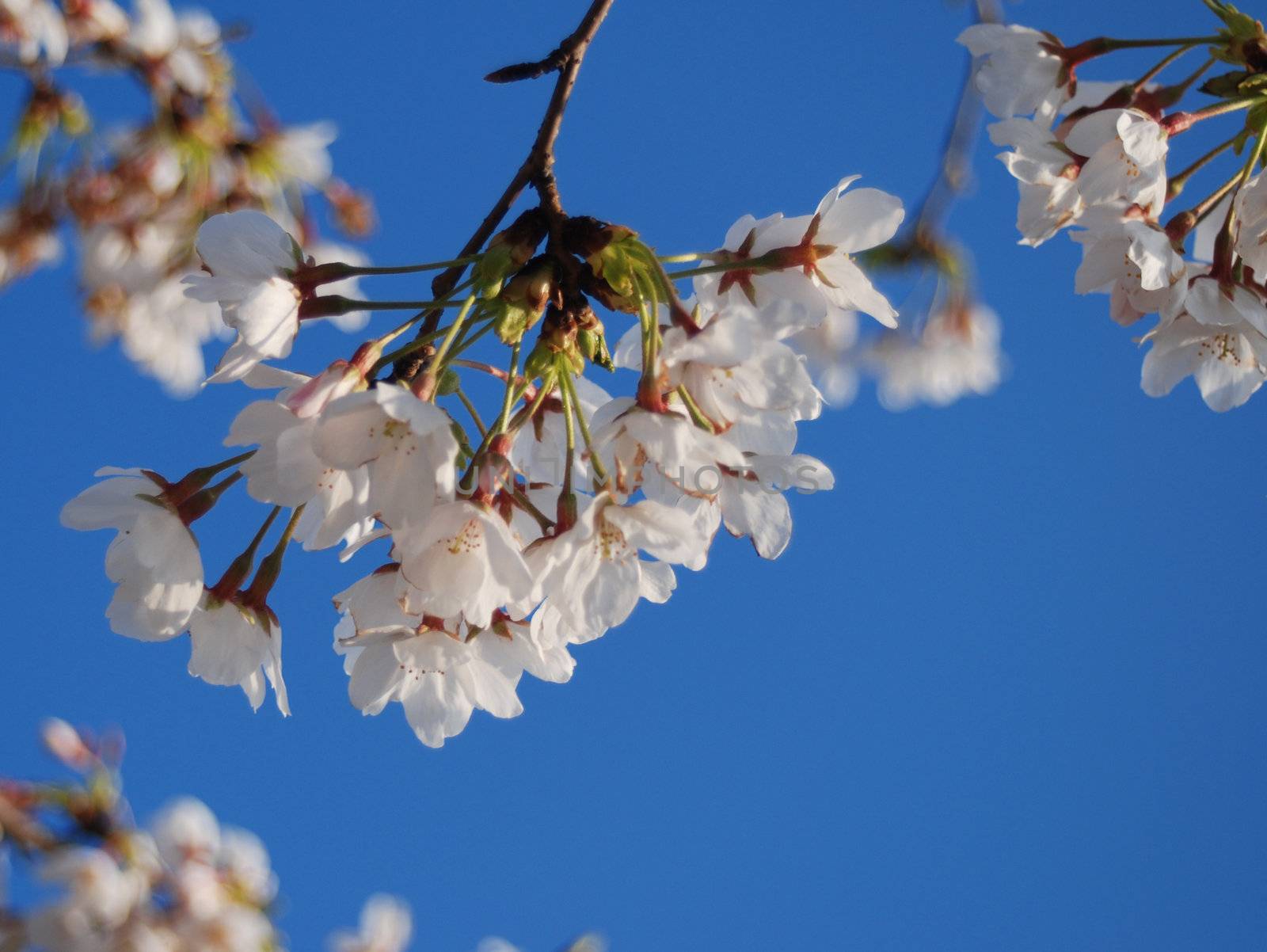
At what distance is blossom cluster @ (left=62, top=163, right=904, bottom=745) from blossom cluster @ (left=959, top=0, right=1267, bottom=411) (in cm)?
40

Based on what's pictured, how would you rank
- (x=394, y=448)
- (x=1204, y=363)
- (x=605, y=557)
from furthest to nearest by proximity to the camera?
1. (x=1204, y=363)
2. (x=605, y=557)
3. (x=394, y=448)

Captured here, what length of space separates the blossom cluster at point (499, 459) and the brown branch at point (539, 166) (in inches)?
0.6

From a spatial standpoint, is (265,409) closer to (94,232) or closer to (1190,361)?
(1190,361)

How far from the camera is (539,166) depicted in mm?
1360

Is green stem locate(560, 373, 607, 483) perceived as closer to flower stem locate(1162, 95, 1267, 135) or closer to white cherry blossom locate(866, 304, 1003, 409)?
flower stem locate(1162, 95, 1267, 135)

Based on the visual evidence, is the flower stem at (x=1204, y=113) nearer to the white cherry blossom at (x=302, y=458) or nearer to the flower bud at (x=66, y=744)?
the white cherry blossom at (x=302, y=458)

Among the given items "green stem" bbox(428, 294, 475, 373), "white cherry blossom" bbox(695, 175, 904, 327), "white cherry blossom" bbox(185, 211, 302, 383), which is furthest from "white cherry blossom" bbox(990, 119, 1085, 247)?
"white cherry blossom" bbox(185, 211, 302, 383)

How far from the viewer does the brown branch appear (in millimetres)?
1293

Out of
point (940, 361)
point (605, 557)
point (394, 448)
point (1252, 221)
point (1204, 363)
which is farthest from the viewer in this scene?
point (940, 361)

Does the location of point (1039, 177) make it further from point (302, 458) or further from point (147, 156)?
point (147, 156)

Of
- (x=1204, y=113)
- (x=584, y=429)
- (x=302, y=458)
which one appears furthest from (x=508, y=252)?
(x=1204, y=113)

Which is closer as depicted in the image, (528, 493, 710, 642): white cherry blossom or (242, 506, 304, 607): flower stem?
(528, 493, 710, 642): white cherry blossom

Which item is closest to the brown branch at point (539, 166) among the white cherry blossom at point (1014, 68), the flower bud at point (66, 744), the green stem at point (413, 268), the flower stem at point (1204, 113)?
the green stem at point (413, 268)

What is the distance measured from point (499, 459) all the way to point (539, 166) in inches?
15.6
